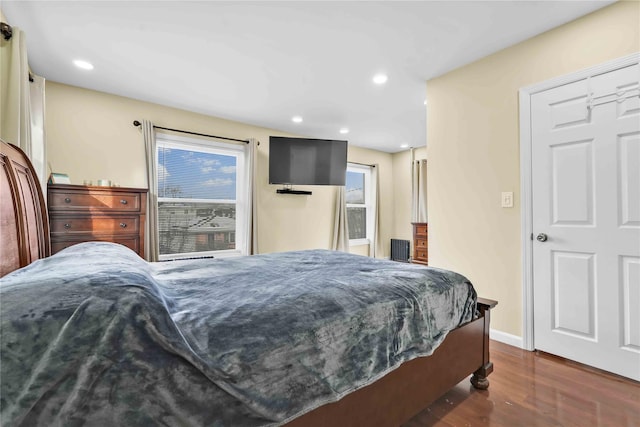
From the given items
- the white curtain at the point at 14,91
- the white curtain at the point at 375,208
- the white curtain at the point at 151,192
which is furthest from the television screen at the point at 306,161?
the white curtain at the point at 14,91

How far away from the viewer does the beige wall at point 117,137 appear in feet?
10.3

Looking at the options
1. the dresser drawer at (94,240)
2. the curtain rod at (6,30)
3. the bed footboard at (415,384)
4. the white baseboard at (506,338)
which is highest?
the curtain rod at (6,30)

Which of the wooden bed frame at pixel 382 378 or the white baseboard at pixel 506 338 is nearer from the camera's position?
the wooden bed frame at pixel 382 378

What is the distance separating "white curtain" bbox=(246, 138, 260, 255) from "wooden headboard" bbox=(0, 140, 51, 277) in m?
2.52

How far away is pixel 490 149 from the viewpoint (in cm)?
261

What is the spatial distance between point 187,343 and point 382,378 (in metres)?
0.85

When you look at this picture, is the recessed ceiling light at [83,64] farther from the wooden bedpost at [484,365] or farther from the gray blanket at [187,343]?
the wooden bedpost at [484,365]

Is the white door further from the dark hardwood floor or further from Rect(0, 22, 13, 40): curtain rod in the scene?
Rect(0, 22, 13, 40): curtain rod

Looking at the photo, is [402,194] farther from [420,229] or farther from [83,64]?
[83,64]

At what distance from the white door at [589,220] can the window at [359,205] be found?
3.79m

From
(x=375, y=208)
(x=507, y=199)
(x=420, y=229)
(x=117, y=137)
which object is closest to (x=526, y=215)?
(x=507, y=199)

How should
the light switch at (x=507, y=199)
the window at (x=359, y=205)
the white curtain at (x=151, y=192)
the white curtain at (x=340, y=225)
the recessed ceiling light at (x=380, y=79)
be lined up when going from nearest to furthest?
1. the light switch at (x=507, y=199)
2. the recessed ceiling light at (x=380, y=79)
3. the white curtain at (x=151, y=192)
4. the white curtain at (x=340, y=225)
5. the window at (x=359, y=205)

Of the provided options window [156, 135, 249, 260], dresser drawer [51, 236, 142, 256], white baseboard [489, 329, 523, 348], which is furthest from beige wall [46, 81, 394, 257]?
white baseboard [489, 329, 523, 348]

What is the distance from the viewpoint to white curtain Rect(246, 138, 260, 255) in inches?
169
